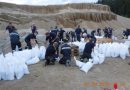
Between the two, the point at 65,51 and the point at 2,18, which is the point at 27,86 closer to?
the point at 65,51

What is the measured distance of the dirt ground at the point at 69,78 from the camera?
14.9 meters

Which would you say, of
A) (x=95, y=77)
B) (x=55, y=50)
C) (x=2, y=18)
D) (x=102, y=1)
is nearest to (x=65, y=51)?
(x=55, y=50)

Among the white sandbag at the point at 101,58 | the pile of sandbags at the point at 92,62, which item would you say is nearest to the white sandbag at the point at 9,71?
the pile of sandbags at the point at 92,62

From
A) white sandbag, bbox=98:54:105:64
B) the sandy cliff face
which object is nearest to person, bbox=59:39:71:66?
white sandbag, bbox=98:54:105:64

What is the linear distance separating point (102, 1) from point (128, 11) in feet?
40.0

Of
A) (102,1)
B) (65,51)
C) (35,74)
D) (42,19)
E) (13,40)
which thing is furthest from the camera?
(102,1)

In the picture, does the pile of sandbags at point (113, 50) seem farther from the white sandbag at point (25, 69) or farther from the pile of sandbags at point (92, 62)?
the white sandbag at point (25, 69)

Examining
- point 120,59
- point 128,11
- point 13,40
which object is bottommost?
point 128,11

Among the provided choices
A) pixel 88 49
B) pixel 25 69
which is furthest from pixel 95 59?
pixel 25 69

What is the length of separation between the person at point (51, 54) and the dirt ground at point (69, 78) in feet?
1.03

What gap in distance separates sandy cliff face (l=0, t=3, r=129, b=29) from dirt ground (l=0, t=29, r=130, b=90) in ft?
96.4

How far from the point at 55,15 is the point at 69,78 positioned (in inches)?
1599

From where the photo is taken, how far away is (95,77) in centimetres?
1658

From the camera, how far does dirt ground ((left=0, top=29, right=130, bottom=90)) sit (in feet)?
48.9
